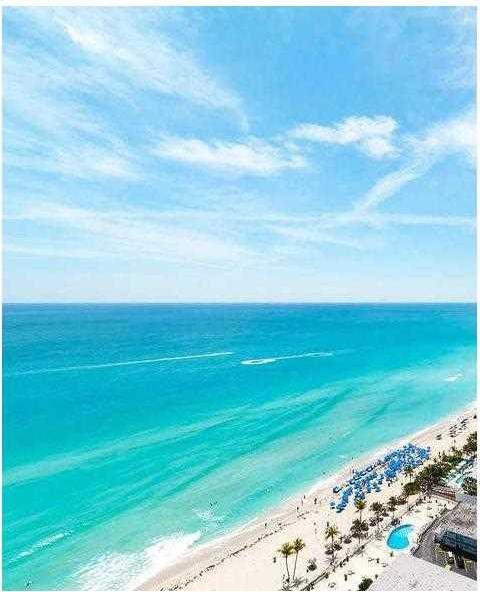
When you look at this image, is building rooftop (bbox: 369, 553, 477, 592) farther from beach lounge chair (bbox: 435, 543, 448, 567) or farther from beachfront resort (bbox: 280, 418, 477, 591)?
beach lounge chair (bbox: 435, 543, 448, 567)

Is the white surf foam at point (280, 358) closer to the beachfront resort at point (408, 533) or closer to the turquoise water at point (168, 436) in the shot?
the turquoise water at point (168, 436)

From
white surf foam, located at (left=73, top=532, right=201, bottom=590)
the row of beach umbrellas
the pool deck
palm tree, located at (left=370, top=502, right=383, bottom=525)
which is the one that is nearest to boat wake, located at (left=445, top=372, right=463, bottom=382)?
the row of beach umbrellas

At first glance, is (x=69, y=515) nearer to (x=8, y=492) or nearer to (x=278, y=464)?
(x=8, y=492)

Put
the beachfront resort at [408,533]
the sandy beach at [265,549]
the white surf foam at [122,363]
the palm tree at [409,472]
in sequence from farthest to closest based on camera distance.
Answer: the white surf foam at [122,363]
the palm tree at [409,472]
the sandy beach at [265,549]
the beachfront resort at [408,533]

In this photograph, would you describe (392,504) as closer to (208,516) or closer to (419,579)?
(419,579)

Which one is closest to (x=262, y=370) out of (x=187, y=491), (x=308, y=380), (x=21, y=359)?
(x=308, y=380)

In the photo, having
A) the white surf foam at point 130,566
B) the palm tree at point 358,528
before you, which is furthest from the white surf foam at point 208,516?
the palm tree at point 358,528

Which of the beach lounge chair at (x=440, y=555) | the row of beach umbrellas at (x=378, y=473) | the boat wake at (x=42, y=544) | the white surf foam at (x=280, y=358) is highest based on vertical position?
the white surf foam at (x=280, y=358)

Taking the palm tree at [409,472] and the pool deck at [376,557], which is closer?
the pool deck at [376,557]
